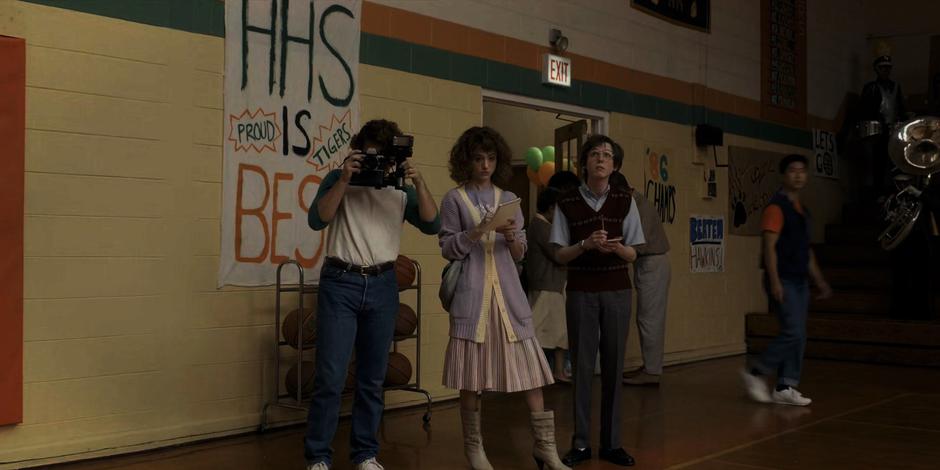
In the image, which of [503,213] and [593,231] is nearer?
[503,213]

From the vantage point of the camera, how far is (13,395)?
168 inches

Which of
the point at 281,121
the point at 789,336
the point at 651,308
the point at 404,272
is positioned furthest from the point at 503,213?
the point at 651,308

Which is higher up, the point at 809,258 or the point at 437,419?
the point at 809,258

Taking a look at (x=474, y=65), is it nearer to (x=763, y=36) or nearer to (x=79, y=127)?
(x=79, y=127)

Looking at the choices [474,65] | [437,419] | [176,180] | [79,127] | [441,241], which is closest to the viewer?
[441,241]

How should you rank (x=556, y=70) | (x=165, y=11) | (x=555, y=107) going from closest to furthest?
1. (x=165, y=11)
2. (x=556, y=70)
3. (x=555, y=107)

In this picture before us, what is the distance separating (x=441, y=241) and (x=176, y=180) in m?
1.63

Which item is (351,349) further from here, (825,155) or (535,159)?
(825,155)

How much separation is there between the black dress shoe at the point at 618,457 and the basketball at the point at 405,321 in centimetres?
143

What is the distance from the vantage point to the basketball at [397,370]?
542cm

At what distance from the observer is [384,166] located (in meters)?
3.93

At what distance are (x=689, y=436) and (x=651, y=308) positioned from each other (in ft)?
6.69

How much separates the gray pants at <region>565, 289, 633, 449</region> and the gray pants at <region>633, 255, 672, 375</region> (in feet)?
9.03

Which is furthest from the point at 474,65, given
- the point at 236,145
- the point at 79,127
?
the point at 79,127
